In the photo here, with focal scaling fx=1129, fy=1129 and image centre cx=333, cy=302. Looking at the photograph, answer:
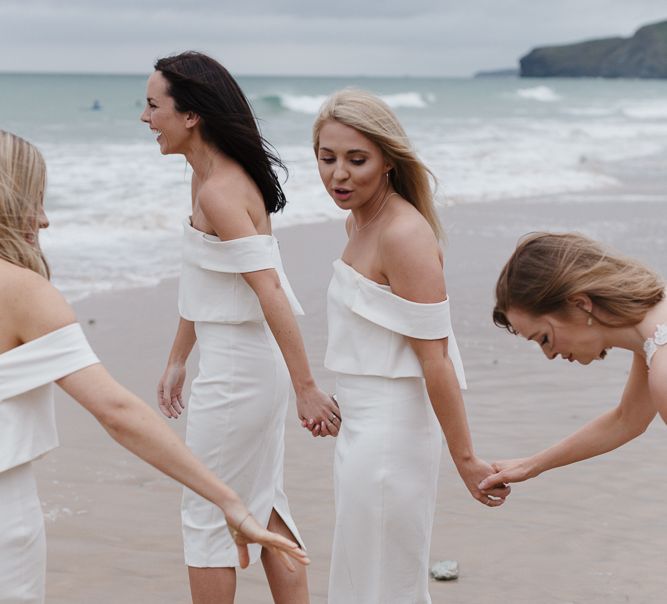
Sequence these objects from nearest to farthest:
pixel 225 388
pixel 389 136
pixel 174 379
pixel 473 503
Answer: pixel 389 136 < pixel 225 388 < pixel 174 379 < pixel 473 503

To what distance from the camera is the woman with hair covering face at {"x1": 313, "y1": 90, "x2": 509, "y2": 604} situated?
3.29 m

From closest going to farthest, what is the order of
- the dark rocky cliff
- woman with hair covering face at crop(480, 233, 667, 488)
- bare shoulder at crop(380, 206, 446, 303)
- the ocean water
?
woman with hair covering face at crop(480, 233, 667, 488), bare shoulder at crop(380, 206, 446, 303), the ocean water, the dark rocky cliff

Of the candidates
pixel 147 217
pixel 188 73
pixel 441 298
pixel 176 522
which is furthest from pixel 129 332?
pixel 147 217

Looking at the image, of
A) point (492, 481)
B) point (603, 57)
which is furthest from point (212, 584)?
point (603, 57)

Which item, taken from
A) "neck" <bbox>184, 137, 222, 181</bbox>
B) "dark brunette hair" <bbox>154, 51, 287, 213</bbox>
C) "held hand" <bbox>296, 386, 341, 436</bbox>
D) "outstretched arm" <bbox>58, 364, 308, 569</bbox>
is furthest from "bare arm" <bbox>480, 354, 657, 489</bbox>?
"neck" <bbox>184, 137, 222, 181</bbox>

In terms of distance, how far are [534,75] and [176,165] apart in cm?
15233

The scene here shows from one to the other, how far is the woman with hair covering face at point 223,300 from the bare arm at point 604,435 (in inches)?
30.8

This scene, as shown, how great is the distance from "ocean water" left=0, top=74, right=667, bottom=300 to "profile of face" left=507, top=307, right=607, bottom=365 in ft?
2.25

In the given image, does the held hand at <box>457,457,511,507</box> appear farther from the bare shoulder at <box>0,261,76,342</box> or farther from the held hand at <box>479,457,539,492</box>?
the bare shoulder at <box>0,261,76,342</box>

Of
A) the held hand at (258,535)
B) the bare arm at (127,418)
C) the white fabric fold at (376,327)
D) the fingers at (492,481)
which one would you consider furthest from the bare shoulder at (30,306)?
the fingers at (492,481)

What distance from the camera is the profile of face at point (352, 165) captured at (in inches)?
134

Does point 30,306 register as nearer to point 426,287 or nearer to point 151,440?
point 151,440

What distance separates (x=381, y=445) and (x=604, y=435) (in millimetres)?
713

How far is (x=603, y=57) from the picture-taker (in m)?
165
